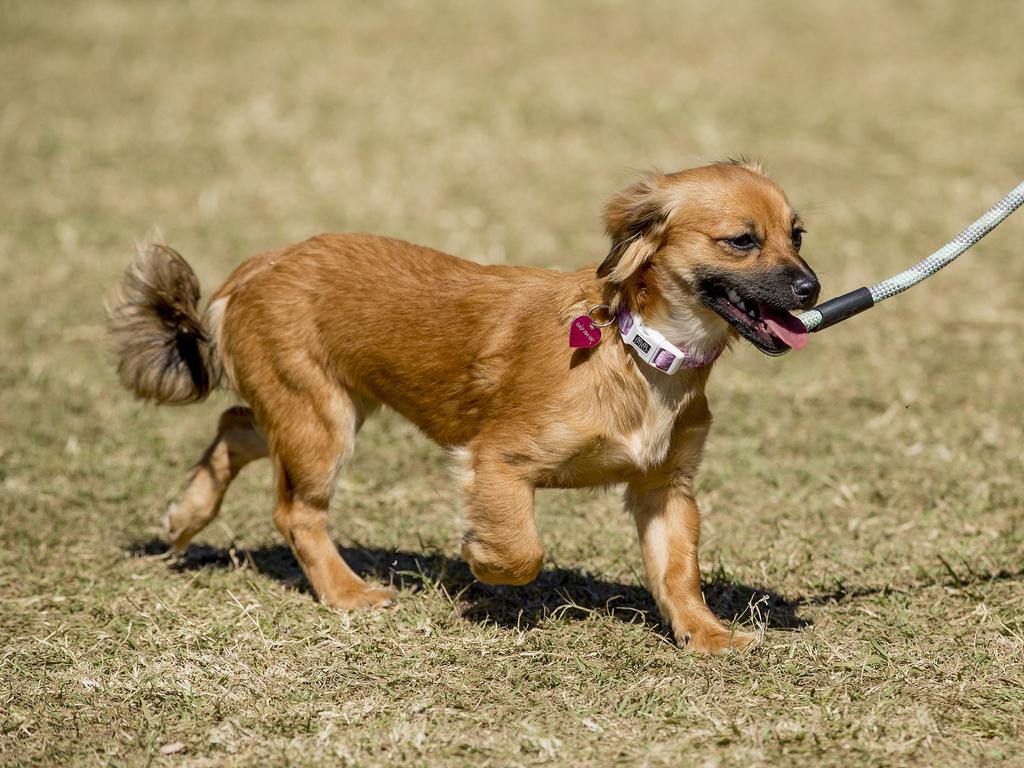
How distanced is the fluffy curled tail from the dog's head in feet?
6.18

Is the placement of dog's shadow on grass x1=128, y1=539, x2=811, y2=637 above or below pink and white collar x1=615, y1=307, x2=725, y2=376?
below

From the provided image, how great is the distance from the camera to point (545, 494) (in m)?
6.36

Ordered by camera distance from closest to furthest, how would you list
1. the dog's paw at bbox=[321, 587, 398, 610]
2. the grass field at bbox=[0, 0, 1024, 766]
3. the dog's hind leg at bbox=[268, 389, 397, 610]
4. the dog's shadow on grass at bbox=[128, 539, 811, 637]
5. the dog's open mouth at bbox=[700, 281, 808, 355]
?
the grass field at bbox=[0, 0, 1024, 766] → the dog's open mouth at bbox=[700, 281, 808, 355] → the dog's shadow on grass at bbox=[128, 539, 811, 637] → the dog's paw at bbox=[321, 587, 398, 610] → the dog's hind leg at bbox=[268, 389, 397, 610]

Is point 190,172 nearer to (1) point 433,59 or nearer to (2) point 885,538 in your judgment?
(1) point 433,59

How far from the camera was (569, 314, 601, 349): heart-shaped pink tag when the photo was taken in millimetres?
4461

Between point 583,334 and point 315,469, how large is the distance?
1306 mm

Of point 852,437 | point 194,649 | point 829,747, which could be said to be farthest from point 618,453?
point 852,437

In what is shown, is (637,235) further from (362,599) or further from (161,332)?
(161,332)

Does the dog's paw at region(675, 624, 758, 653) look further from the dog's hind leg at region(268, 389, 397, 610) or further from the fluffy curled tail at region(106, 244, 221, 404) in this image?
the fluffy curled tail at region(106, 244, 221, 404)

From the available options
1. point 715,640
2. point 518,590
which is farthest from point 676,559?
point 518,590

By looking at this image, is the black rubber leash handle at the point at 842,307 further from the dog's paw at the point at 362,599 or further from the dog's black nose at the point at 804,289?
the dog's paw at the point at 362,599

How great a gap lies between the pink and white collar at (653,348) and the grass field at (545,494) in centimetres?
93

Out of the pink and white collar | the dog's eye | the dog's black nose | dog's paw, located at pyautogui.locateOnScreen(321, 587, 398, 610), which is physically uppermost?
the dog's eye

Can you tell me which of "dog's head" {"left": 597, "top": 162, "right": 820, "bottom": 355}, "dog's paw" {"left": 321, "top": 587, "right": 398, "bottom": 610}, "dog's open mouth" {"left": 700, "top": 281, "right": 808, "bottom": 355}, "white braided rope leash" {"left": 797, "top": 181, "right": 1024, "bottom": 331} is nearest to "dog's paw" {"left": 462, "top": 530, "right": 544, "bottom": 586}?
"dog's paw" {"left": 321, "top": 587, "right": 398, "bottom": 610}
